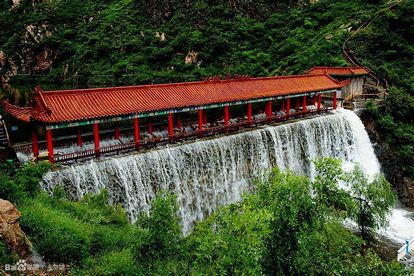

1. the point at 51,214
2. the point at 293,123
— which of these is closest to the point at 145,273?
the point at 51,214

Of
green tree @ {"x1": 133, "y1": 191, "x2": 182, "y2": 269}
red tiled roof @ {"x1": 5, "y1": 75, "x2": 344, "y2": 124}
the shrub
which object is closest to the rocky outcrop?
red tiled roof @ {"x1": 5, "y1": 75, "x2": 344, "y2": 124}

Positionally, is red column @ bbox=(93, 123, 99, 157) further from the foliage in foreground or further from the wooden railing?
the foliage in foreground

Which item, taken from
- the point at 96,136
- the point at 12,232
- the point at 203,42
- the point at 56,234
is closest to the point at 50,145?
the point at 96,136

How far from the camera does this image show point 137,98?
69.1 feet

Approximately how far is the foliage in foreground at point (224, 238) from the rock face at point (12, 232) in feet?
2.20

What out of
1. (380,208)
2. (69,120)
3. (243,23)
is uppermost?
(243,23)

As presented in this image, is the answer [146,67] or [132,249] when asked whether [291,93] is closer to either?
[132,249]

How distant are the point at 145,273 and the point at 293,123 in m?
19.7

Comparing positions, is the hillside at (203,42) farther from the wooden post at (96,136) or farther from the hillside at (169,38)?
the wooden post at (96,136)

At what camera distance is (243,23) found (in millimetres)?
59750

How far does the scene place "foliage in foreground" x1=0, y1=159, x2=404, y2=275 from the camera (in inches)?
369

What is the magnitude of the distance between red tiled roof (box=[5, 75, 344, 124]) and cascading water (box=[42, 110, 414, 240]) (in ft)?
7.56

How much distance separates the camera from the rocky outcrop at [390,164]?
29.3m

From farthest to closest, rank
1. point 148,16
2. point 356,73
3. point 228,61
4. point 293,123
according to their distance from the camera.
Answer: 1. point 148,16
2. point 228,61
3. point 356,73
4. point 293,123
